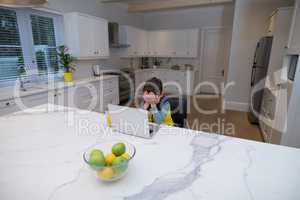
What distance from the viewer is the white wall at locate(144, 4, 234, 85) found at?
5.08 m

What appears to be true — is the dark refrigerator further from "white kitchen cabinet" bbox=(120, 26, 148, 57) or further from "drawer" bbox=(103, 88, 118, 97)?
"white kitchen cabinet" bbox=(120, 26, 148, 57)

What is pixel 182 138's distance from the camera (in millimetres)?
1115

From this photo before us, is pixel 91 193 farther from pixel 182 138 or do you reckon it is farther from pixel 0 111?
pixel 0 111

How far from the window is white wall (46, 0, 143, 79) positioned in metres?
0.25

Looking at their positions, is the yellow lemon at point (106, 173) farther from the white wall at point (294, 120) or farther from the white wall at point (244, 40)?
the white wall at point (244, 40)

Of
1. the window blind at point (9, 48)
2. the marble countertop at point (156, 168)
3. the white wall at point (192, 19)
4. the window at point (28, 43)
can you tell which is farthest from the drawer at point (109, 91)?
the white wall at point (192, 19)

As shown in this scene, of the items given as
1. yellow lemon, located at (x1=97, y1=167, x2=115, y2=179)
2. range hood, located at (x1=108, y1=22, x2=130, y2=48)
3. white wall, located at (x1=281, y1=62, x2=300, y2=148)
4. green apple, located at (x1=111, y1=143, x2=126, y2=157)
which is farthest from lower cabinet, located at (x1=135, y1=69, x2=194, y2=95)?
yellow lemon, located at (x1=97, y1=167, x2=115, y2=179)

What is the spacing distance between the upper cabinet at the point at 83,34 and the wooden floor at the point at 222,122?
2.56 meters

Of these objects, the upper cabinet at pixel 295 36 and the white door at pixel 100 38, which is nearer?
the upper cabinet at pixel 295 36

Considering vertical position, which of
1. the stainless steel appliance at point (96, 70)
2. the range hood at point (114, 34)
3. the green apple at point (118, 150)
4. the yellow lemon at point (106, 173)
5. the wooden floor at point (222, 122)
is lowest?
the wooden floor at point (222, 122)

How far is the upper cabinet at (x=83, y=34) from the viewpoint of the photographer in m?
3.15

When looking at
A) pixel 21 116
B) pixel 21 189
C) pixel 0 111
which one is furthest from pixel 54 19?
pixel 21 189

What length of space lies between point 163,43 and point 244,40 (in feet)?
8.42

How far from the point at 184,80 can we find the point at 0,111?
15.1 ft
